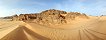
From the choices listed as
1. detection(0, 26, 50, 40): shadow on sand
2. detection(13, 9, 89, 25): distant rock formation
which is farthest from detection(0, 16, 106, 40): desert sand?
detection(13, 9, 89, 25): distant rock formation

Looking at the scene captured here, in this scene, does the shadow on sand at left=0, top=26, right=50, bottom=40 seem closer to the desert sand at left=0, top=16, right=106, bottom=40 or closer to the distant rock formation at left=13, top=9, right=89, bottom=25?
the desert sand at left=0, top=16, right=106, bottom=40

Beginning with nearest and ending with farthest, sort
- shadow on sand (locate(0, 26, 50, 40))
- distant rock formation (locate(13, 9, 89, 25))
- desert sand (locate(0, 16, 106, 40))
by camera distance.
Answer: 1. shadow on sand (locate(0, 26, 50, 40))
2. desert sand (locate(0, 16, 106, 40))
3. distant rock formation (locate(13, 9, 89, 25))

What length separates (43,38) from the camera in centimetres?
2305

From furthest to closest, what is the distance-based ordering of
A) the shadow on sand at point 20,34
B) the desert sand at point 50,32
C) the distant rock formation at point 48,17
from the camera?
the distant rock formation at point 48,17
the desert sand at point 50,32
the shadow on sand at point 20,34

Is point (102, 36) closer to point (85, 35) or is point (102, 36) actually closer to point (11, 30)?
point (85, 35)

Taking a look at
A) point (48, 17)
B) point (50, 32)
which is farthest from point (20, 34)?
point (48, 17)

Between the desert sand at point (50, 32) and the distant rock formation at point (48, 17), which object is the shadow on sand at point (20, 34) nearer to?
the desert sand at point (50, 32)

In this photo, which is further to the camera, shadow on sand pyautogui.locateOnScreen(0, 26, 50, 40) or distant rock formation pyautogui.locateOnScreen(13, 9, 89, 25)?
distant rock formation pyautogui.locateOnScreen(13, 9, 89, 25)

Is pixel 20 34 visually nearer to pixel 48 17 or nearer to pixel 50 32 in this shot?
pixel 50 32

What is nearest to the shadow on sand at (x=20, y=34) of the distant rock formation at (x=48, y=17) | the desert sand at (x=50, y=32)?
the desert sand at (x=50, y=32)

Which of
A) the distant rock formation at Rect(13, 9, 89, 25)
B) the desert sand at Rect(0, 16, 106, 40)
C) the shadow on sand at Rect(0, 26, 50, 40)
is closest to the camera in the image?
the shadow on sand at Rect(0, 26, 50, 40)

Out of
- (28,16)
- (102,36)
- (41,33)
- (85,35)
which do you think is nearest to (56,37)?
(41,33)

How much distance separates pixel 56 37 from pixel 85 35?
3994 mm

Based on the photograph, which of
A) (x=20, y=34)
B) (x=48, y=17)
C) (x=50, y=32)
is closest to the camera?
(x=20, y=34)
